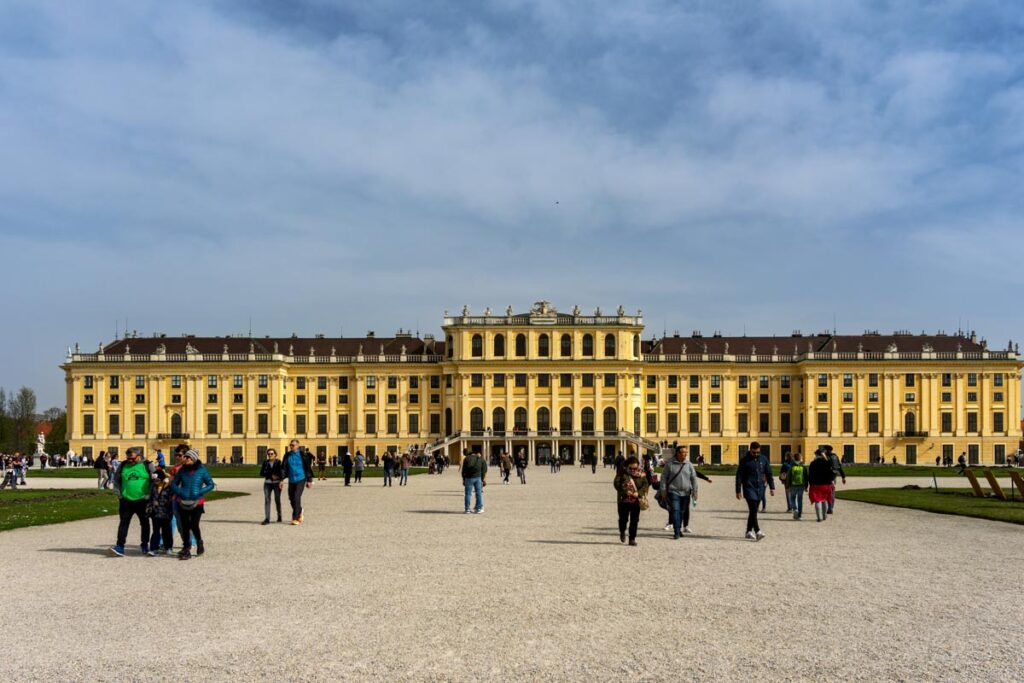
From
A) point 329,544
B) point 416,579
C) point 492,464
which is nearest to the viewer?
point 416,579

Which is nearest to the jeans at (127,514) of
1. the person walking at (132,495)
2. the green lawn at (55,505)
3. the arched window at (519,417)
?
the person walking at (132,495)

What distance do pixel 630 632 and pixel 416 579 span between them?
176 inches

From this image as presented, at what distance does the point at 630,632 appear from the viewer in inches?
426

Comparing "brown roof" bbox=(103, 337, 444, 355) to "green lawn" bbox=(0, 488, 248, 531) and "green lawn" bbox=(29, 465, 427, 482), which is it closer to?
"green lawn" bbox=(29, 465, 427, 482)

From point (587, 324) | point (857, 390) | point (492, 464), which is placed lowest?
point (492, 464)

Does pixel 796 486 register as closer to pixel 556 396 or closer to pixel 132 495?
pixel 132 495

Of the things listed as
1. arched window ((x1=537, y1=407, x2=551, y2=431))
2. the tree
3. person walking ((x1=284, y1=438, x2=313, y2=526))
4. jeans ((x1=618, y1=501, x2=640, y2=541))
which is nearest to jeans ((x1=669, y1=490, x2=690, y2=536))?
jeans ((x1=618, y1=501, x2=640, y2=541))

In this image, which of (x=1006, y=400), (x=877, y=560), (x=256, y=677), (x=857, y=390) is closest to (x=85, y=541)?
(x=256, y=677)

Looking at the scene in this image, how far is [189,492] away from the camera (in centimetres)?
1670

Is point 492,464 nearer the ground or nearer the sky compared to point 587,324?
nearer the ground

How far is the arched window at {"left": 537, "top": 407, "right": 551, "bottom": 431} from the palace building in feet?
0.36

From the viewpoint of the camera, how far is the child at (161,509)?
16891 mm

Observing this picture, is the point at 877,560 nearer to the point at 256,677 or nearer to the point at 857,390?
the point at 256,677

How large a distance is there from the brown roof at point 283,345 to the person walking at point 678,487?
8104 cm
